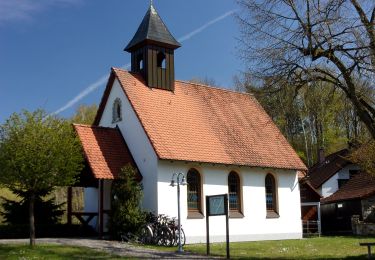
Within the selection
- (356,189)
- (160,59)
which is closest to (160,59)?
(160,59)

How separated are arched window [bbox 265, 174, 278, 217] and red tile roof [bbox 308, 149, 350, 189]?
1173 cm

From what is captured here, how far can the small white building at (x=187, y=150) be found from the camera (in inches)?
950

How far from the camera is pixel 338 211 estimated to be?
122 ft

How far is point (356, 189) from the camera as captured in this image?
35812mm

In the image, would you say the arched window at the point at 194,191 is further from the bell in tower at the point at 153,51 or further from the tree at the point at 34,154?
the tree at the point at 34,154

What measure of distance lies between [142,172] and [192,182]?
2.56 m

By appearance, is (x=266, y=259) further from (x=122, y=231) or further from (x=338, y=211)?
(x=338, y=211)

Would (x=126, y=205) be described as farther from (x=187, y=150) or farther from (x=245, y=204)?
(x=245, y=204)

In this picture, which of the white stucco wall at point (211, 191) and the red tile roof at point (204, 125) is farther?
the red tile roof at point (204, 125)

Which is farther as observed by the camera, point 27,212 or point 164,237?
point 27,212

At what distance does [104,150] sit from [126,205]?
338cm

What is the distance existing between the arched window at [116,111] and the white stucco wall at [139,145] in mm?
209

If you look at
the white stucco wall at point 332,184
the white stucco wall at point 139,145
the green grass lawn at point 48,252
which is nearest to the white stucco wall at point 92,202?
the white stucco wall at point 139,145

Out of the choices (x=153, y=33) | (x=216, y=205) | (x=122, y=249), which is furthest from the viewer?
(x=153, y=33)
